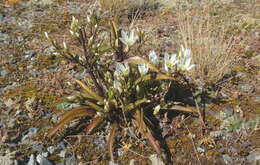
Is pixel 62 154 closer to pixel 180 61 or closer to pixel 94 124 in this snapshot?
pixel 94 124

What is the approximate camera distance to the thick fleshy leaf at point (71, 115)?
231cm

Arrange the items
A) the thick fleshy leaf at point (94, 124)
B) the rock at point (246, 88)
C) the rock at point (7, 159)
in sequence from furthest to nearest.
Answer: the rock at point (246, 88)
the thick fleshy leaf at point (94, 124)
the rock at point (7, 159)

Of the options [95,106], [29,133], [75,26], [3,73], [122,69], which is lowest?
[29,133]

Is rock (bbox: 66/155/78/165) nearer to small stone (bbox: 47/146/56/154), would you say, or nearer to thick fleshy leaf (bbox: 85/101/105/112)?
small stone (bbox: 47/146/56/154)

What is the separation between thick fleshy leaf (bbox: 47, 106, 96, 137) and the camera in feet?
7.59

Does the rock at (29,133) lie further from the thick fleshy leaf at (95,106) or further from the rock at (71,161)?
the thick fleshy leaf at (95,106)

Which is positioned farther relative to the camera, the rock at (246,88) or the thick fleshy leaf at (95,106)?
the rock at (246,88)

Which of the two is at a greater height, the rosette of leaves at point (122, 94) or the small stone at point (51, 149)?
the rosette of leaves at point (122, 94)

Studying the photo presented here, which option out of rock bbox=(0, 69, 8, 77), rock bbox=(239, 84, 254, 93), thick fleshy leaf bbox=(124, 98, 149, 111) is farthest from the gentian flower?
rock bbox=(0, 69, 8, 77)

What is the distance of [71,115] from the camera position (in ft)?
7.91

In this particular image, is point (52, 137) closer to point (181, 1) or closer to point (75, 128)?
point (75, 128)

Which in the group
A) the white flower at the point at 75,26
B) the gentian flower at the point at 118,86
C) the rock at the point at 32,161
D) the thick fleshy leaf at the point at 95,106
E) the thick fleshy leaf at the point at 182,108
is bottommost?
the rock at the point at 32,161

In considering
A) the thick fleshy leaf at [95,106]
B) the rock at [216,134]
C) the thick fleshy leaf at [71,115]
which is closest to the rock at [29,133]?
the thick fleshy leaf at [71,115]

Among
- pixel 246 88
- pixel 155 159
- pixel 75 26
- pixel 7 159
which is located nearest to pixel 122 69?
pixel 75 26
